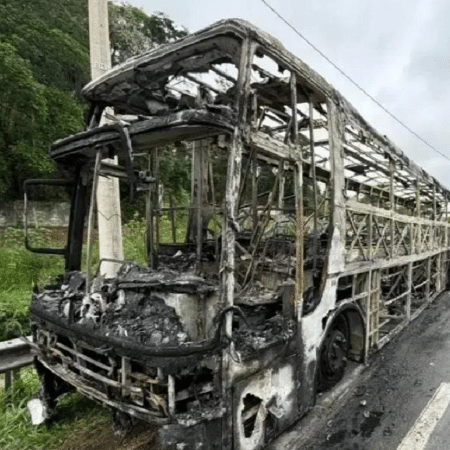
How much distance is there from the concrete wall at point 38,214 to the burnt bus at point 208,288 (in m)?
9.99

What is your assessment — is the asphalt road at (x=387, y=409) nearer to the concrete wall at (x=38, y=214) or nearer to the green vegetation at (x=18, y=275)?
the green vegetation at (x=18, y=275)

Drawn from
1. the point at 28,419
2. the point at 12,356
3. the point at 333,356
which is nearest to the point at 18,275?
the point at 12,356

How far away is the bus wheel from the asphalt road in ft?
0.51

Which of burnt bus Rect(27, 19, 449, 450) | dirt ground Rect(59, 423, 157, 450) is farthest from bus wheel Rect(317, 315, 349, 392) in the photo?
dirt ground Rect(59, 423, 157, 450)

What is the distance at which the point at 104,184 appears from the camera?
501cm

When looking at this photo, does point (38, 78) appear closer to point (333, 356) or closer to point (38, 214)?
point (38, 214)

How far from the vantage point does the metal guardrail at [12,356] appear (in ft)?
12.6

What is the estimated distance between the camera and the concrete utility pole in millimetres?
4996

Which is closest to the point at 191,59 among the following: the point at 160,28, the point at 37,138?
the point at 37,138

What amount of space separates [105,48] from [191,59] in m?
2.43

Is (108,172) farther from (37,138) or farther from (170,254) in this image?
(37,138)

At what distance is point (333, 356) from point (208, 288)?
2.34m

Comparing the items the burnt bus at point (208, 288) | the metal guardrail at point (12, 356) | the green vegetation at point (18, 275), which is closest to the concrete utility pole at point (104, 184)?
the burnt bus at point (208, 288)

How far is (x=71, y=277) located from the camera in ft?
13.4
